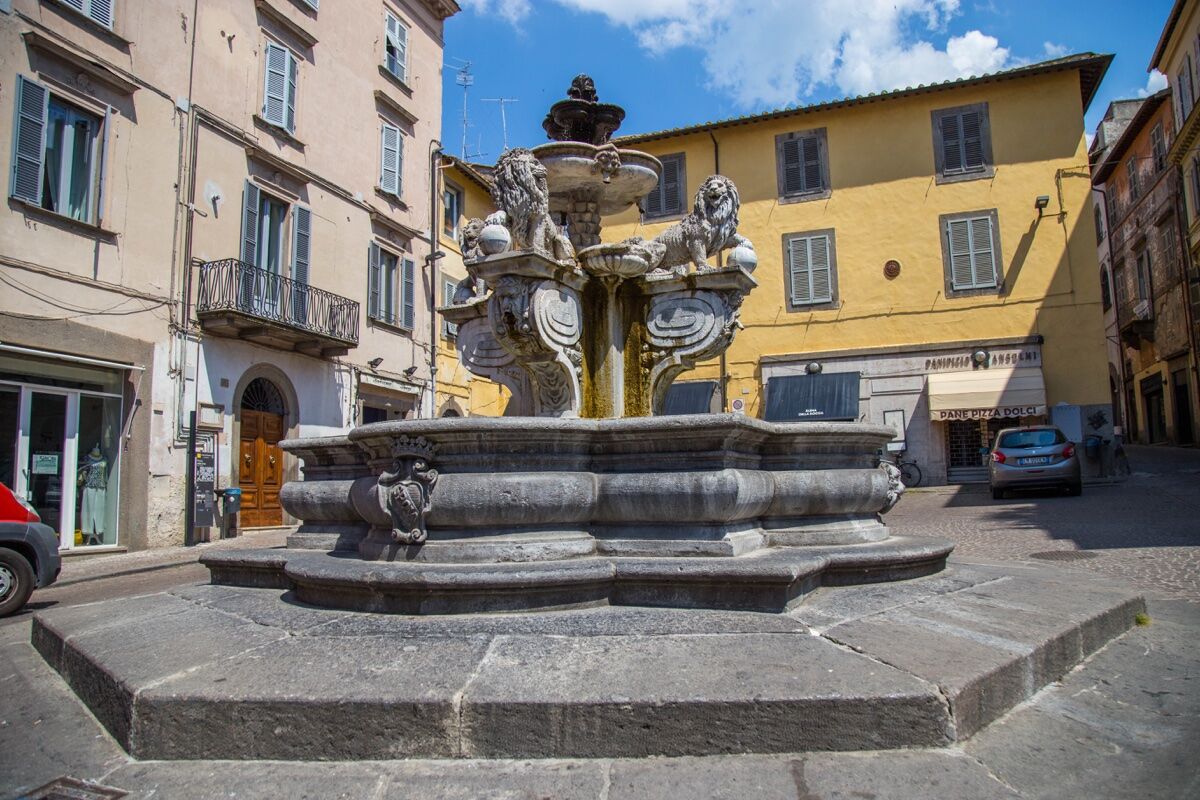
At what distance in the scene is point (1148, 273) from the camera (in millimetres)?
30750

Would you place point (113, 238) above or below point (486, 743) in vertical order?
above

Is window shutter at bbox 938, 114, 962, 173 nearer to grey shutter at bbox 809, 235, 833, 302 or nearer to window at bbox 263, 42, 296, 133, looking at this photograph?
grey shutter at bbox 809, 235, 833, 302

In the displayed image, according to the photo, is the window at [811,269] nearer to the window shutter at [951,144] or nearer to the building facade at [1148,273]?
the window shutter at [951,144]

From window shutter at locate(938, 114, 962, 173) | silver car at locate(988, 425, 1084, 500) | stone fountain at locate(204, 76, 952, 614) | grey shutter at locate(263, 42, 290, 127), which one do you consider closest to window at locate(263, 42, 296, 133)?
grey shutter at locate(263, 42, 290, 127)

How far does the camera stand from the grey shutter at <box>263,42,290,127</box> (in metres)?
16.6

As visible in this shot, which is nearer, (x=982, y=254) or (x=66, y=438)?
(x=66, y=438)

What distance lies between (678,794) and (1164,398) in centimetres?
3438

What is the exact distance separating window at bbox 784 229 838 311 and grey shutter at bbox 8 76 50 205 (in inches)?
669

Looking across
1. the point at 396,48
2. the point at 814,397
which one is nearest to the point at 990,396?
the point at 814,397

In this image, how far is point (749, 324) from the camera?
22.9 meters

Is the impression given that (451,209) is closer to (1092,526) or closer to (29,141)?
(29,141)

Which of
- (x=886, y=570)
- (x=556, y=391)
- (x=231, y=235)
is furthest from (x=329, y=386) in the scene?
(x=886, y=570)

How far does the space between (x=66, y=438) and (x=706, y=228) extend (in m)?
11.1

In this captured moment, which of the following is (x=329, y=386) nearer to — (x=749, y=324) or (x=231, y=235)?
(x=231, y=235)
